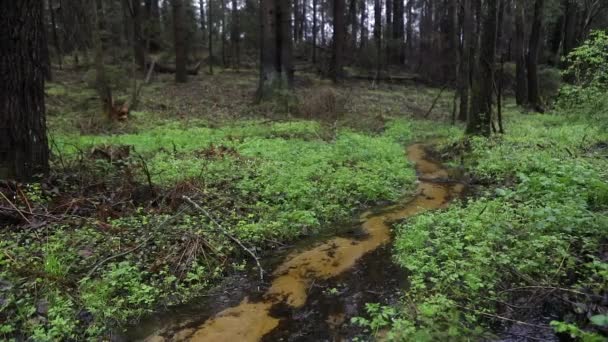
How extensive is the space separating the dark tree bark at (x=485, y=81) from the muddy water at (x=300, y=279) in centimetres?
423

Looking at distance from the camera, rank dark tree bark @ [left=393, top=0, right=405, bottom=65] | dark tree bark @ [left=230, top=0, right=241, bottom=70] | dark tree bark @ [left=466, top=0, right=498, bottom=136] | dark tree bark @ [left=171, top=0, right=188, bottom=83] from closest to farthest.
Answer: dark tree bark @ [left=466, top=0, right=498, bottom=136]
dark tree bark @ [left=171, top=0, right=188, bottom=83]
dark tree bark @ [left=230, top=0, right=241, bottom=70]
dark tree bark @ [left=393, top=0, right=405, bottom=65]

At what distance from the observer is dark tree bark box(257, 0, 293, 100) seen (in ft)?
58.2

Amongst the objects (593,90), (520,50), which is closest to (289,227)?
(593,90)

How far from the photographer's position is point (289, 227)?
22.1 feet

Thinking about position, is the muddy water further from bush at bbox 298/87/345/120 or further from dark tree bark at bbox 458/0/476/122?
dark tree bark at bbox 458/0/476/122

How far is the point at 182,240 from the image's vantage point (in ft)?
18.9

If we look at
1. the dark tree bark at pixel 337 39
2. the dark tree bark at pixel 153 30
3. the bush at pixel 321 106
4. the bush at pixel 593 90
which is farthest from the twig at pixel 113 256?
the dark tree bark at pixel 153 30

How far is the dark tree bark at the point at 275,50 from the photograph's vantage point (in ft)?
58.2

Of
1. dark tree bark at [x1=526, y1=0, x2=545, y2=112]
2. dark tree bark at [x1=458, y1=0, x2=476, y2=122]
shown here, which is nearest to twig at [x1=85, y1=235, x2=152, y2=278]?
dark tree bark at [x1=458, y1=0, x2=476, y2=122]

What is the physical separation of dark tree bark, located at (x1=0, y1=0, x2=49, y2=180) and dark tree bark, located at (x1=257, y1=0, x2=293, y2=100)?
38.1 feet

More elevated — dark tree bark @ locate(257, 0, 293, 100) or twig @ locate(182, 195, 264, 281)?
dark tree bark @ locate(257, 0, 293, 100)

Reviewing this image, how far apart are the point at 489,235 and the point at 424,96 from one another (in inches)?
875

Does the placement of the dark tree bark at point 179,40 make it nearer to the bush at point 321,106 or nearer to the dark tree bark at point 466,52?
the bush at point 321,106

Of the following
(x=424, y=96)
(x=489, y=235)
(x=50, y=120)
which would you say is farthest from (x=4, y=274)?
(x=424, y=96)
